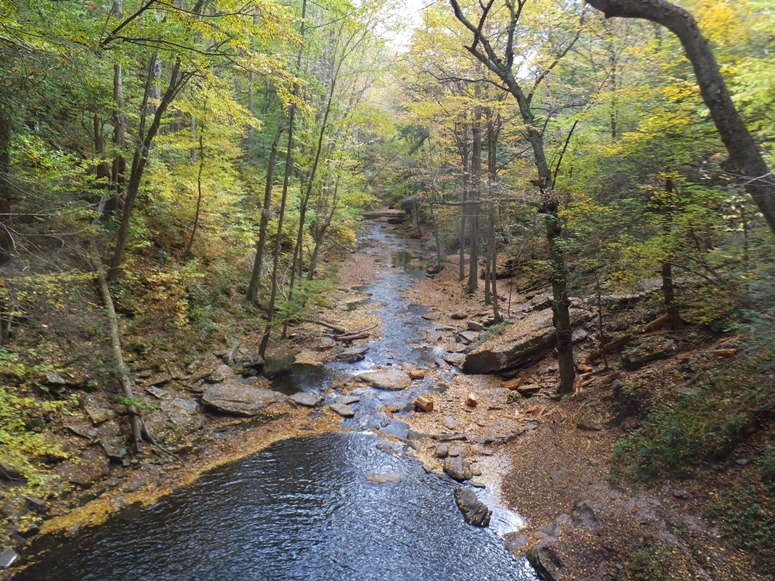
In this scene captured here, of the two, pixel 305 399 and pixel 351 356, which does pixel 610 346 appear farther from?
pixel 305 399

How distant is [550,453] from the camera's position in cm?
789

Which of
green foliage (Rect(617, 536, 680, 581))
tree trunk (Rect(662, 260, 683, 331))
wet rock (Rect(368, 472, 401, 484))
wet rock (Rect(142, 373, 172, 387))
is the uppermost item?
tree trunk (Rect(662, 260, 683, 331))

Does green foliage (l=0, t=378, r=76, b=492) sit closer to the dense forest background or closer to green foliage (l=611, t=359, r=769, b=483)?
the dense forest background

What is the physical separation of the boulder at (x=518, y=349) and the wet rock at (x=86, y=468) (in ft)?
29.9

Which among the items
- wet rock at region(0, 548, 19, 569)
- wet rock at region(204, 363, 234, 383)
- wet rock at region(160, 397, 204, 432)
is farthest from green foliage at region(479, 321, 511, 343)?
wet rock at region(0, 548, 19, 569)

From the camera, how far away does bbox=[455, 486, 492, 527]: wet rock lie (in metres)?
6.58

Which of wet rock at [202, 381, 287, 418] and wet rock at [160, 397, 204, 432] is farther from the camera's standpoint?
wet rock at [202, 381, 287, 418]

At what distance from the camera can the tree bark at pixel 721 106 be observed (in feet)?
14.7

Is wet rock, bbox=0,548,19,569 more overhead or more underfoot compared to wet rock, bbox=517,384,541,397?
more underfoot

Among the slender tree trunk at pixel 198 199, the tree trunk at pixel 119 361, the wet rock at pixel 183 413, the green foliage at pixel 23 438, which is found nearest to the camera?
the green foliage at pixel 23 438

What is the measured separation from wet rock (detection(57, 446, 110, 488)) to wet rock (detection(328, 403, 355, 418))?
484 centimetres

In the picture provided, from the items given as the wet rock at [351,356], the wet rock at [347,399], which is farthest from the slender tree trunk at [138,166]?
the wet rock at [351,356]

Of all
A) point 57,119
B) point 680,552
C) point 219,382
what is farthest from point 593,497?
point 57,119

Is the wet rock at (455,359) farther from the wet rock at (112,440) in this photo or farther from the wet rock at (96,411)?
the wet rock at (96,411)
